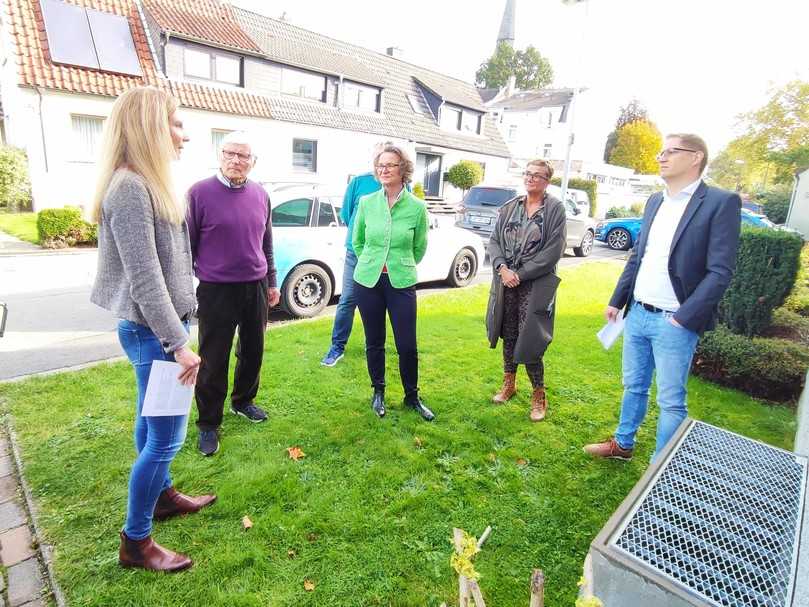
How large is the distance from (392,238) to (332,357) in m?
1.81

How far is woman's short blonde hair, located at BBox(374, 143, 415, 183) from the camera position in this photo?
3.58m

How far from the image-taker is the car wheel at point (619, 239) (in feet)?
54.8

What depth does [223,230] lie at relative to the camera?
3.14m

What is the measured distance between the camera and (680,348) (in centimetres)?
287

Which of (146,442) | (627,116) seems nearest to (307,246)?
(146,442)

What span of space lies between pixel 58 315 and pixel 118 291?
5442 millimetres

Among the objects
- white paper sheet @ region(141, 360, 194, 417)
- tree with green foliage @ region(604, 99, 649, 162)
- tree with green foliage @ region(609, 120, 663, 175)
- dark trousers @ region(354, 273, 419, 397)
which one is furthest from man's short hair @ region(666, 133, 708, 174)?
tree with green foliage @ region(604, 99, 649, 162)

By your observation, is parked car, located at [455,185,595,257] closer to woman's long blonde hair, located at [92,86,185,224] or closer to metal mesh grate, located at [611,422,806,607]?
metal mesh grate, located at [611,422,806,607]

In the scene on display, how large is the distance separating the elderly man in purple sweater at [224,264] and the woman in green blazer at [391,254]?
75 centimetres

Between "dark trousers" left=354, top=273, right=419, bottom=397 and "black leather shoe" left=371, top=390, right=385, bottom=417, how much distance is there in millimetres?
152

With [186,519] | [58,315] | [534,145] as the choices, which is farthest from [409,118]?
[186,519]

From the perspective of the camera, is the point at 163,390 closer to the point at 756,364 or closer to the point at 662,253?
the point at 662,253

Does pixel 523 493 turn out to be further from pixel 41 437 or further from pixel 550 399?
pixel 41 437

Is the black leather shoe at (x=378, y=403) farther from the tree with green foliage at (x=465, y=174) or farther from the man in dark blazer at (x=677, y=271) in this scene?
the tree with green foliage at (x=465, y=174)
